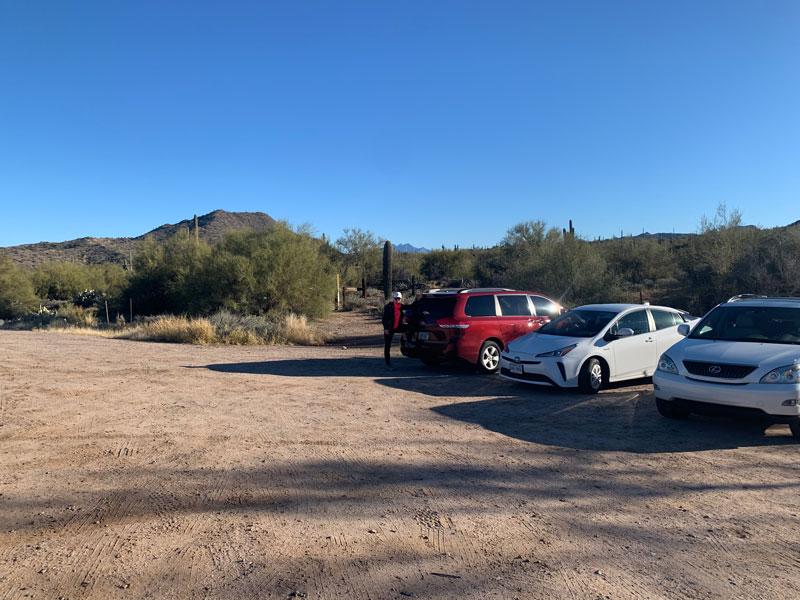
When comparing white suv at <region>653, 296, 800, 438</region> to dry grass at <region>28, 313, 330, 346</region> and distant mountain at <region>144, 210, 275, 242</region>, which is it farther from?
distant mountain at <region>144, 210, 275, 242</region>

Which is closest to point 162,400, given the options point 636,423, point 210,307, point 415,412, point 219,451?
point 219,451

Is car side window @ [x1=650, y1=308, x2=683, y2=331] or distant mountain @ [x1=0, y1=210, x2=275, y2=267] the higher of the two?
distant mountain @ [x1=0, y1=210, x2=275, y2=267]

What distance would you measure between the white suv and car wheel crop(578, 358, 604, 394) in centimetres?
177

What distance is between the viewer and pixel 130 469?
234 inches

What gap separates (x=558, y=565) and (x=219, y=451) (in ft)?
12.7

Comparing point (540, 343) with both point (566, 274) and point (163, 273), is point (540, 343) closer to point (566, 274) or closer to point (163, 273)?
point (566, 274)

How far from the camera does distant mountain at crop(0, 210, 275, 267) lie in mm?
72312

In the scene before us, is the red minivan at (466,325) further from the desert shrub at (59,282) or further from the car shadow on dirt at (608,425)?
the desert shrub at (59,282)

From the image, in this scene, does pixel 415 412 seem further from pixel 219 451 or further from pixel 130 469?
pixel 130 469

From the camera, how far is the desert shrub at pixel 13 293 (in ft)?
131

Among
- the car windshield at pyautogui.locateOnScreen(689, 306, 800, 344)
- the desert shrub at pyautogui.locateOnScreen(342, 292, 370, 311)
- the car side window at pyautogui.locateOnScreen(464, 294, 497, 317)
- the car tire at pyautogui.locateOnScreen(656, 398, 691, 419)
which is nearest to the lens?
the car tire at pyautogui.locateOnScreen(656, 398, 691, 419)

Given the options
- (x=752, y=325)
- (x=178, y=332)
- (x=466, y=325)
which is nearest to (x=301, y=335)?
(x=178, y=332)

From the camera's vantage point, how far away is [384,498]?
5223 mm

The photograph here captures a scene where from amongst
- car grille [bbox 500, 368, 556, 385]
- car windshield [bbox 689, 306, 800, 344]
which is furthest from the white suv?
car grille [bbox 500, 368, 556, 385]
